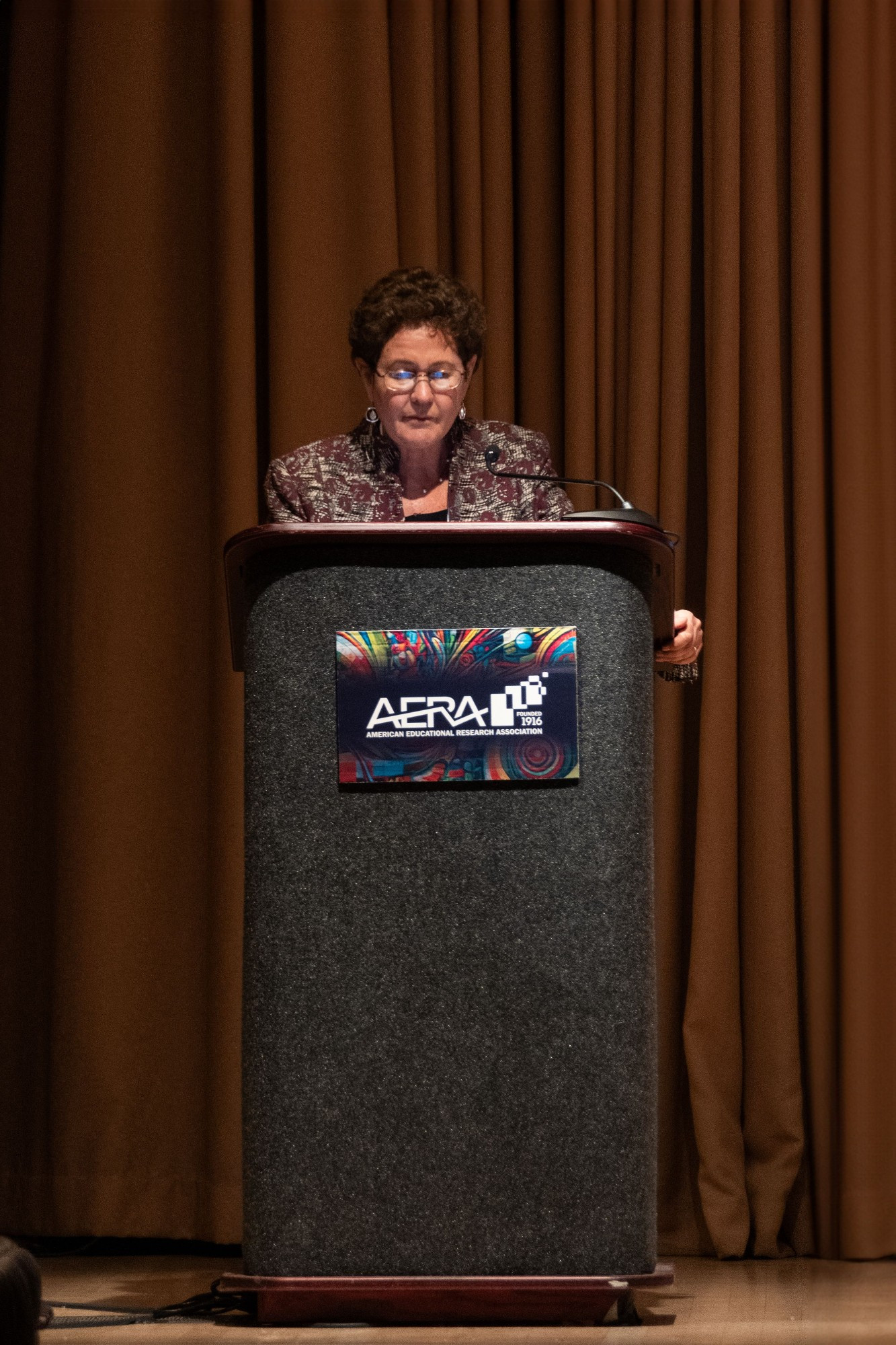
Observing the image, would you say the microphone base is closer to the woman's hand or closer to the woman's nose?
the woman's hand

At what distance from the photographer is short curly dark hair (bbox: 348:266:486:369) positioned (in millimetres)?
1994

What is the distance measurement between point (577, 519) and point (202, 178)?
1.73m

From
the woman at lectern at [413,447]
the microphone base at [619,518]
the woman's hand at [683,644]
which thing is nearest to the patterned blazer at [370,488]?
the woman at lectern at [413,447]

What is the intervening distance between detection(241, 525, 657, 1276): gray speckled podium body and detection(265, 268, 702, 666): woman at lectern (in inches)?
13.9

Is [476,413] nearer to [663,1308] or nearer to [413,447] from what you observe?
[413,447]

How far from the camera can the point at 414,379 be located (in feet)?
6.40

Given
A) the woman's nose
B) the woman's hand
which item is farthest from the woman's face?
the woman's hand

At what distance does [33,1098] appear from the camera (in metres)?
2.93

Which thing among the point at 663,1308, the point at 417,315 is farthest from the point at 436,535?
the point at 663,1308

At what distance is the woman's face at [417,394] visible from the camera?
1936 millimetres

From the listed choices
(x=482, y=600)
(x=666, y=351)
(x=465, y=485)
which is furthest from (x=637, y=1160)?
(x=666, y=351)

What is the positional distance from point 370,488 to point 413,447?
7 centimetres

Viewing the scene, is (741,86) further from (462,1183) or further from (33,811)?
(462,1183)

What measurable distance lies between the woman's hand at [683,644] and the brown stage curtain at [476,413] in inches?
37.3
